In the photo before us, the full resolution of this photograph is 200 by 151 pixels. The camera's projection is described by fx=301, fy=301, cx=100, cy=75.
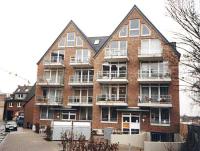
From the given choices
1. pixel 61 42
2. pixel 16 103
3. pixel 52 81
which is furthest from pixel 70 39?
pixel 16 103

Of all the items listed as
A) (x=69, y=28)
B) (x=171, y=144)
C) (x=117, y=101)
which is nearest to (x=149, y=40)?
(x=117, y=101)

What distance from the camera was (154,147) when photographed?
21844 mm

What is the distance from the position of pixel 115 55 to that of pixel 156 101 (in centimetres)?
775

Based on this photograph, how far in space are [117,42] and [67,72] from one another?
29.2 ft

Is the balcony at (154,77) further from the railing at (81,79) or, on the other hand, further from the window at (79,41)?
the window at (79,41)

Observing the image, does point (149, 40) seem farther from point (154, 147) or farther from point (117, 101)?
point (154, 147)

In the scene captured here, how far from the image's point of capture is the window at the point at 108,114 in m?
37.8

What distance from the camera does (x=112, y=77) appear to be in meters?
37.9

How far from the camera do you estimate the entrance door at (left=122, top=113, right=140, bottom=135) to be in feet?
120

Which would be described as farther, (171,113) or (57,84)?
(57,84)

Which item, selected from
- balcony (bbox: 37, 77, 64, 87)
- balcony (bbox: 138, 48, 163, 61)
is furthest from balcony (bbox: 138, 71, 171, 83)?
balcony (bbox: 37, 77, 64, 87)

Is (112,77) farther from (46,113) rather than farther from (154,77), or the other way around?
(46,113)

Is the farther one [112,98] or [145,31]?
[145,31]

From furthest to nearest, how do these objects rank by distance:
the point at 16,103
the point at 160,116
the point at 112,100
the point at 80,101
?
the point at 16,103 → the point at 80,101 → the point at 112,100 → the point at 160,116
